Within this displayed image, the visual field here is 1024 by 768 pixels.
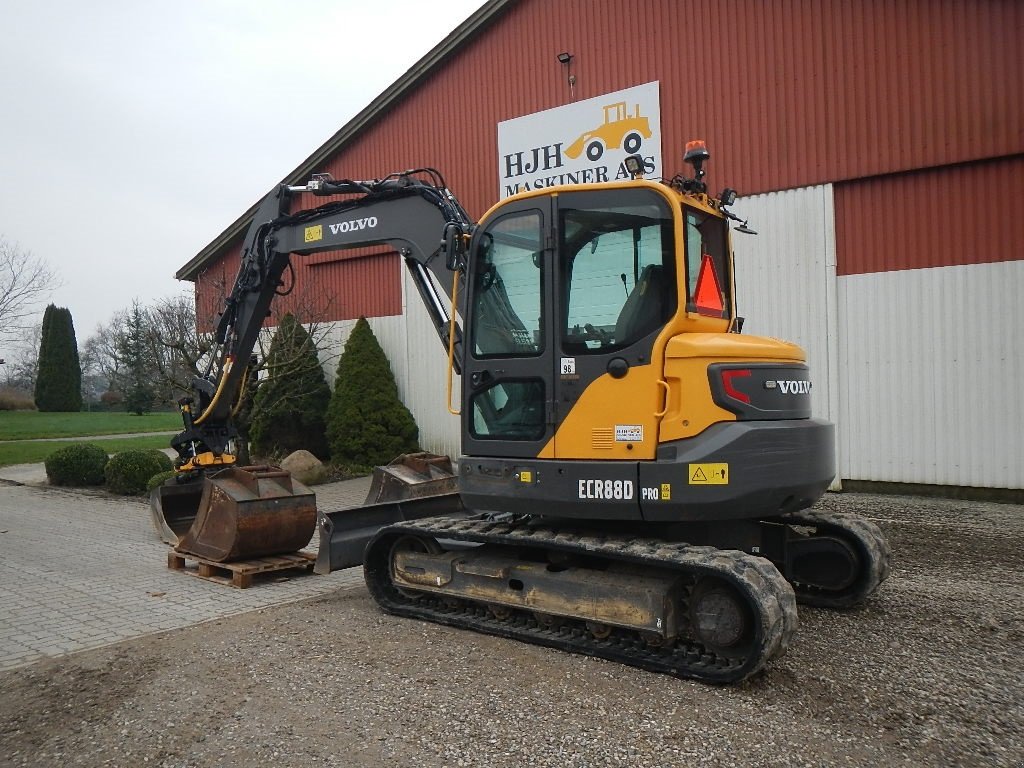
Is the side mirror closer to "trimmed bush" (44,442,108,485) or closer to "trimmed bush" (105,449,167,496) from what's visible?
"trimmed bush" (105,449,167,496)

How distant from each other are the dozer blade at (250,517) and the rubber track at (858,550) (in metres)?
4.27

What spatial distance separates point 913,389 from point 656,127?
17.9 feet

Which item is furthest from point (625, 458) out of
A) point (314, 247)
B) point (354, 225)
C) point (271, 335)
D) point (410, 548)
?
point (271, 335)

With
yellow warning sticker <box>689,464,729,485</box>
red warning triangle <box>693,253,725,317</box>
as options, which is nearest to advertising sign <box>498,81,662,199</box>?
red warning triangle <box>693,253,725,317</box>

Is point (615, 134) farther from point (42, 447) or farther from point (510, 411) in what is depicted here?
point (42, 447)

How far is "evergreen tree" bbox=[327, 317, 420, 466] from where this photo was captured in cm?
1531

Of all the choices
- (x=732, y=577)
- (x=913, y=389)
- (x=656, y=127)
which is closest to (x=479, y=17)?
(x=656, y=127)

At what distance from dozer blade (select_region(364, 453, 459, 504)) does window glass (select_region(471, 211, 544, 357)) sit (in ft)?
7.73

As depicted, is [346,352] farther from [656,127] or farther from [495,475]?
[495,475]

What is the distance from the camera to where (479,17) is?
14516 mm

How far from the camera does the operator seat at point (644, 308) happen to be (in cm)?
495

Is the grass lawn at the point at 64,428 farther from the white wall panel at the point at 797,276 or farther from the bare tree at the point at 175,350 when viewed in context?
the white wall panel at the point at 797,276

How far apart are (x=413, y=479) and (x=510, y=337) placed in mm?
2789

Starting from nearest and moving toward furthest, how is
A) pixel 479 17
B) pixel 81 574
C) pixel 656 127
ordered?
pixel 81 574, pixel 656 127, pixel 479 17
